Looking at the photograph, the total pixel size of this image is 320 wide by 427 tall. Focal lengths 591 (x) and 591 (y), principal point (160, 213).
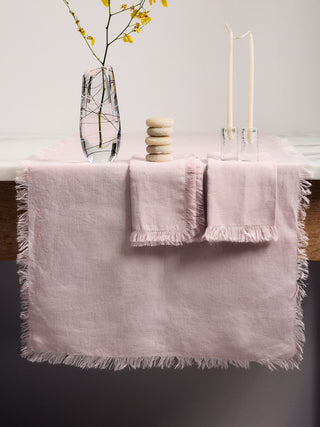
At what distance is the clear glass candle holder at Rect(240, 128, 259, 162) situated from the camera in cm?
105

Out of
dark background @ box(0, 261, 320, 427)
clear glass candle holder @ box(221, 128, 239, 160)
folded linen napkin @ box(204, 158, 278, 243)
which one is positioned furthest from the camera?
dark background @ box(0, 261, 320, 427)

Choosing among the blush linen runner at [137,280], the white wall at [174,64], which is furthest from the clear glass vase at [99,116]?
the white wall at [174,64]

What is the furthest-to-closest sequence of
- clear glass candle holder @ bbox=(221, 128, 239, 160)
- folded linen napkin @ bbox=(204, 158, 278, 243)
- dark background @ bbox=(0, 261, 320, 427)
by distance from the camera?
dark background @ bbox=(0, 261, 320, 427) < clear glass candle holder @ bbox=(221, 128, 239, 160) < folded linen napkin @ bbox=(204, 158, 278, 243)

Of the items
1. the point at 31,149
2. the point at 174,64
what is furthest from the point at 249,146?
the point at 174,64

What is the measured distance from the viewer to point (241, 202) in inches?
38.4

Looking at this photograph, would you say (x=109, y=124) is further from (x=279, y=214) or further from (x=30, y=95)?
(x=30, y=95)

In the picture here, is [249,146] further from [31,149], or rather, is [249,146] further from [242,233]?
[31,149]

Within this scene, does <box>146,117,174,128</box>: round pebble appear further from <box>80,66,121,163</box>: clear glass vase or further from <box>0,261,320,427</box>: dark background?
<box>0,261,320,427</box>: dark background

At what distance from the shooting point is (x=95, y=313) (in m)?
1.04

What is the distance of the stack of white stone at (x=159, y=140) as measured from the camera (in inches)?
40.5

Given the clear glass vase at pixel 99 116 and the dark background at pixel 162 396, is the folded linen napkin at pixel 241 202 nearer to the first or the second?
the clear glass vase at pixel 99 116

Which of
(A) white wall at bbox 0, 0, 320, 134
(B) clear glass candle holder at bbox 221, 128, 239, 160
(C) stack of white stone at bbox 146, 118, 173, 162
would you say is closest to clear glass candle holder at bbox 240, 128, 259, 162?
(B) clear glass candle holder at bbox 221, 128, 239, 160

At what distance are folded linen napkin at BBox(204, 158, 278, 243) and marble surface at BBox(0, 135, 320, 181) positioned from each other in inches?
3.3

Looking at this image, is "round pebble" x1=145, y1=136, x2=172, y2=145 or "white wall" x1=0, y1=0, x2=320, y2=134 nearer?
"round pebble" x1=145, y1=136, x2=172, y2=145
